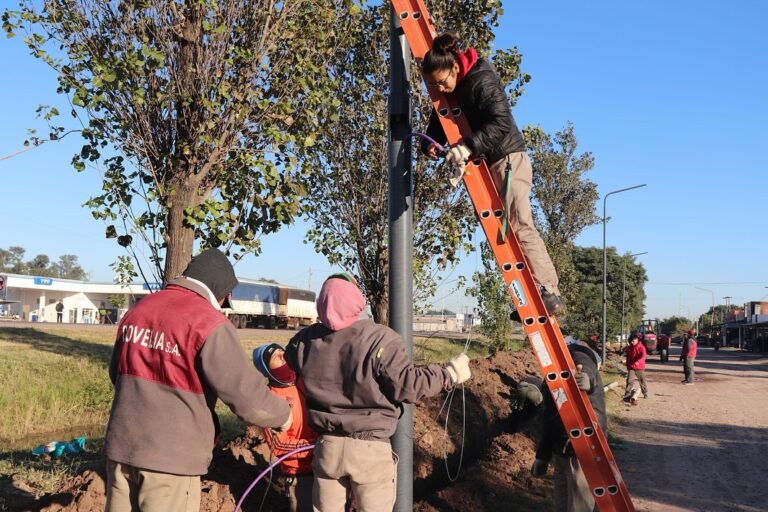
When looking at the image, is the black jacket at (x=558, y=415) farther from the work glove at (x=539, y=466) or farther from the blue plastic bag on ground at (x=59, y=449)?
the blue plastic bag on ground at (x=59, y=449)

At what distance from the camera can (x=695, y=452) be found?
37.1 ft

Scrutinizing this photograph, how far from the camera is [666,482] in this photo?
361 inches

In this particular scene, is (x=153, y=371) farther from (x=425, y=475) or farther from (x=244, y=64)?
(x=244, y=64)

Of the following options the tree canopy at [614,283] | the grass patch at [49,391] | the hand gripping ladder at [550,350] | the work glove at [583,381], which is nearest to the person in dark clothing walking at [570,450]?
the work glove at [583,381]

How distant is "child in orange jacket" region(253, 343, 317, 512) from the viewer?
437cm

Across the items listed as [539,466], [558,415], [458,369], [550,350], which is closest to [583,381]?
[558,415]

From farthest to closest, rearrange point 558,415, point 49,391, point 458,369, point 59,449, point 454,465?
point 49,391 < point 454,465 < point 59,449 < point 558,415 < point 458,369

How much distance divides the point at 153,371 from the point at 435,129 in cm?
258

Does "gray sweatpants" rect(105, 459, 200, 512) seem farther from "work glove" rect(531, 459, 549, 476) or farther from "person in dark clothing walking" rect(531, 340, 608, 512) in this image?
"work glove" rect(531, 459, 549, 476)

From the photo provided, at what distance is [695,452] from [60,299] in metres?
74.2

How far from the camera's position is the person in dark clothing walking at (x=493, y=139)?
4363mm

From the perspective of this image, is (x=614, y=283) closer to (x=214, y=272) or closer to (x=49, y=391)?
(x=49, y=391)

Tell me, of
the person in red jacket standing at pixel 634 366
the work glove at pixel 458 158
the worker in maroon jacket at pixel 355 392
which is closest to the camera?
the worker in maroon jacket at pixel 355 392

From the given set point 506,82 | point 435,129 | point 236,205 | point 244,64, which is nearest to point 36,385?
point 236,205
